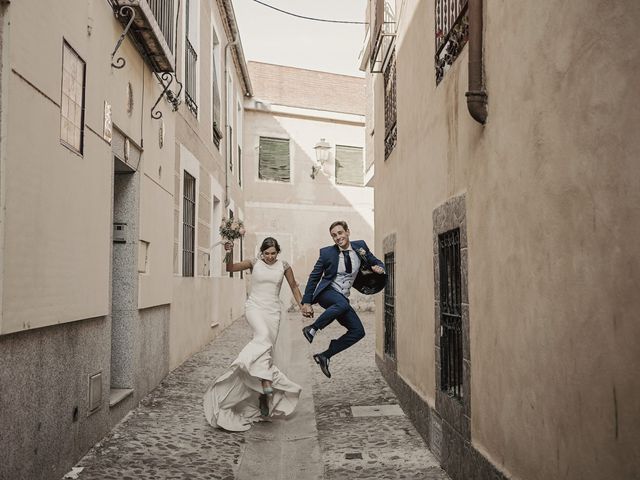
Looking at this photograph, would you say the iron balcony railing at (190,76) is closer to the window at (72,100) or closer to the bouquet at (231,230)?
the bouquet at (231,230)

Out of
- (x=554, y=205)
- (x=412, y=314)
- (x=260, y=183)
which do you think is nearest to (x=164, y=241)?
(x=412, y=314)

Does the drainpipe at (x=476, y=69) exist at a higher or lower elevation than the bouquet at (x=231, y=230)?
higher

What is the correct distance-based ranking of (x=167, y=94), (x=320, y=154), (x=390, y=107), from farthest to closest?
(x=320, y=154), (x=390, y=107), (x=167, y=94)

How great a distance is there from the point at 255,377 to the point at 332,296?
4.05 feet

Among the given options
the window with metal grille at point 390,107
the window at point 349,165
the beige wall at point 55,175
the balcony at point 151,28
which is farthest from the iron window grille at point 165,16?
the window at point 349,165

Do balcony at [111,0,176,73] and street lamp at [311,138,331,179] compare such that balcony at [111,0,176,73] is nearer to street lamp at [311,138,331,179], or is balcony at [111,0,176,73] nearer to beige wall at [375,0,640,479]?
beige wall at [375,0,640,479]

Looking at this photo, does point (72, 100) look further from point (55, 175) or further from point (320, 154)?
point (320, 154)

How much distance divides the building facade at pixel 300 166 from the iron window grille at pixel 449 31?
49.7 feet

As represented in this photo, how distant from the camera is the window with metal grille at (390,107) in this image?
8.81 meters

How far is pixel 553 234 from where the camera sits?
315 cm

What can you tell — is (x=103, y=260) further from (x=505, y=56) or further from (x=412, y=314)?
(x=505, y=56)

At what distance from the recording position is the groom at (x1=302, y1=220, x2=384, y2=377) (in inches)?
280

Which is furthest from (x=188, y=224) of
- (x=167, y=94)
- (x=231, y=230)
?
(x=231, y=230)

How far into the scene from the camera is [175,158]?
923 cm
